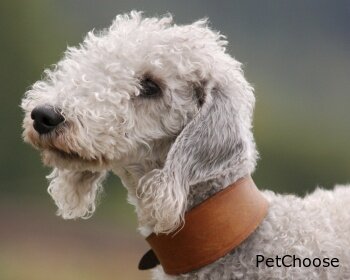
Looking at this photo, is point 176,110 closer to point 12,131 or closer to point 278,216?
point 278,216

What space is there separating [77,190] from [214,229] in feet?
1.74

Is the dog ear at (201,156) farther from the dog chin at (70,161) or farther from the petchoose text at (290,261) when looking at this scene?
the petchoose text at (290,261)

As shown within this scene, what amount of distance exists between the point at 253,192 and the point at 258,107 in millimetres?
1668

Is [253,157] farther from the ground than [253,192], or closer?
farther from the ground

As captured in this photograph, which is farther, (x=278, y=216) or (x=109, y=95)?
(x=278, y=216)

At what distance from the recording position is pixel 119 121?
1921 millimetres

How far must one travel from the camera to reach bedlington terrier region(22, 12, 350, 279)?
6.19 ft

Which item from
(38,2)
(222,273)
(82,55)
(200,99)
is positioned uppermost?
(38,2)

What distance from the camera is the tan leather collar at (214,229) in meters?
1.93

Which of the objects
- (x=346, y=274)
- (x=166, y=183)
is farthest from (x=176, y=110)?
(x=346, y=274)

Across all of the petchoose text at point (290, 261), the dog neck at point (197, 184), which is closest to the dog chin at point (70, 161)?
the dog neck at point (197, 184)

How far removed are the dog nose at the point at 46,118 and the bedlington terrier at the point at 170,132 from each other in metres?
0.02

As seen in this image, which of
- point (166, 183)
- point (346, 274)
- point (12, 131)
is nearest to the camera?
point (166, 183)

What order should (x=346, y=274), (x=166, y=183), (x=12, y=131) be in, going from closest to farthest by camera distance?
(x=166, y=183) → (x=346, y=274) → (x=12, y=131)
